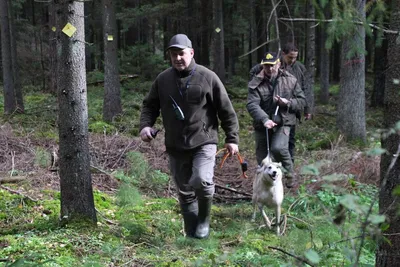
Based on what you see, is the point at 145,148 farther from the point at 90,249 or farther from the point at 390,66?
the point at 390,66

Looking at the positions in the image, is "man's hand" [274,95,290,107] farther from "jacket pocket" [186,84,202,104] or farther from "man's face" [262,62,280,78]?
"jacket pocket" [186,84,202,104]

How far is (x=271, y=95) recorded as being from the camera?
6012 millimetres

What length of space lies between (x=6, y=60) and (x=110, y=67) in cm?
337

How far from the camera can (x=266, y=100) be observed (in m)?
6.05

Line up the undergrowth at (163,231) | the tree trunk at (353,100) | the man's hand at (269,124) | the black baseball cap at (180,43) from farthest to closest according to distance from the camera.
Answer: the tree trunk at (353,100) → the man's hand at (269,124) → the black baseball cap at (180,43) → the undergrowth at (163,231)

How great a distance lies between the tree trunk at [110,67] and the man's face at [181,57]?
30.3ft

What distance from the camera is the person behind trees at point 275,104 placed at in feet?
19.4

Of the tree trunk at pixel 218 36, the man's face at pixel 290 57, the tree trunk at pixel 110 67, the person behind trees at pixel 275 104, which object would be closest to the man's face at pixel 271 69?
the person behind trees at pixel 275 104

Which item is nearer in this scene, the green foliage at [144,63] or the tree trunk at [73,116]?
the tree trunk at [73,116]

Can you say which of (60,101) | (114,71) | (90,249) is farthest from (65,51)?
(114,71)

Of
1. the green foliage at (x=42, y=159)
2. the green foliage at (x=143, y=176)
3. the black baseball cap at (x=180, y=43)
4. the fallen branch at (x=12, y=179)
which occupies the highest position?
the black baseball cap at (x=180, y=43)

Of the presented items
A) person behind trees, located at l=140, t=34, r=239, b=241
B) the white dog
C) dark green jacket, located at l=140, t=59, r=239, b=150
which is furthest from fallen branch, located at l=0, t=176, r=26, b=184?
the white dog

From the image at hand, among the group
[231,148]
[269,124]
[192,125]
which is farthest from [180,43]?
[269,124]

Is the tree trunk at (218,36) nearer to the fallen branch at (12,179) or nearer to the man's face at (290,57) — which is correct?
the man's face at (290,57)
